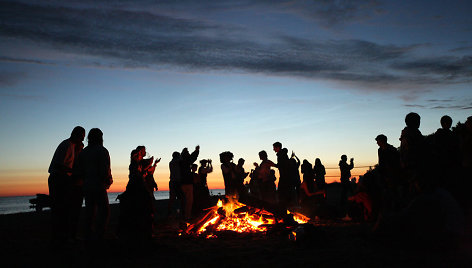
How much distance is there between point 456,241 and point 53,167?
7.16 m

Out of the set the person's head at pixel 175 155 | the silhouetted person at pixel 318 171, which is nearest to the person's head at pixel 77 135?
the person's head at pixel 175 155

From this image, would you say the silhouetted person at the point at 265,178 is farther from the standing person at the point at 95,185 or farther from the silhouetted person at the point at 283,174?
the standing person at the point at 95,185

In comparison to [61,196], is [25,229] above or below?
below

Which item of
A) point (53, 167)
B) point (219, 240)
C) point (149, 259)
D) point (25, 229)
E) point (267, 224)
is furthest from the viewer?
point (25, 229)

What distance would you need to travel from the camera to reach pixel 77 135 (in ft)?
26.4

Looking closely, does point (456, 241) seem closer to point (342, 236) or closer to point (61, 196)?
point (342, 236)

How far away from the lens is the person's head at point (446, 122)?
873 cm

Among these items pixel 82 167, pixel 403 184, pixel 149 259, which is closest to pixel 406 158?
pixel 403 184

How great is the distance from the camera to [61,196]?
25.8 ft

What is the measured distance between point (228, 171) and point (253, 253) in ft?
20.4

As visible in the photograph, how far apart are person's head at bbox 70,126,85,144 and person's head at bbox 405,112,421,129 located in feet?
22.2

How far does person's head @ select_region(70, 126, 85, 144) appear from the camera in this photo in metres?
8.03

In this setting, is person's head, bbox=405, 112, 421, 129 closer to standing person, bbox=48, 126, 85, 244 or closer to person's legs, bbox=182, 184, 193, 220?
person's legs, bbox=182, 184, 193, 220

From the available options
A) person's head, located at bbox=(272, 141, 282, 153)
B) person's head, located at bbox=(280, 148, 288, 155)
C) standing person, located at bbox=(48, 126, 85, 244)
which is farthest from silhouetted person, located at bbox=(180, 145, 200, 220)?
standing person, located at bbox=(48, 126, 85, 244)
